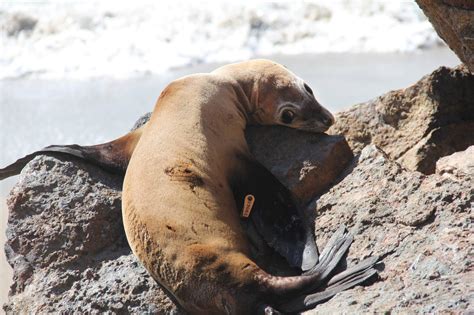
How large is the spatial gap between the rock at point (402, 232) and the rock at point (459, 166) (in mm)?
69

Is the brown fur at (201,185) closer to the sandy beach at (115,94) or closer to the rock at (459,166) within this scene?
the rock at (459,166)

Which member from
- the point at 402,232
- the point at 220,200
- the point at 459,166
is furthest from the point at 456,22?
the point at 220,200

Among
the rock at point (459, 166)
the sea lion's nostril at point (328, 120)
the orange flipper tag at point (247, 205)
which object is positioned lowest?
the orange flipper tag at point (247, 205)

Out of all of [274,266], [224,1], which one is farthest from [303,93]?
[224,1]

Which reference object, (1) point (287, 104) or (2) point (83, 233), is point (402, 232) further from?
(2) point (83, 233)

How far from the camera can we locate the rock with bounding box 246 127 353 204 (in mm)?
4590

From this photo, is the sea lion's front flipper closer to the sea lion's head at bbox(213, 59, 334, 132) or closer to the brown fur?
the brown fur

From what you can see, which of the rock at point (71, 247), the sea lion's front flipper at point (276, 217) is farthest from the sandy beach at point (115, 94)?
the sea lion's front flipper at point (276, 217)

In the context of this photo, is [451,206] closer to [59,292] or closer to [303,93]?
[303,93]

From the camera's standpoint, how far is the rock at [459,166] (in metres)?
4.08

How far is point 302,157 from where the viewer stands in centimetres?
471

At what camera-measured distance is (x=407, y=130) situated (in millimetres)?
5309

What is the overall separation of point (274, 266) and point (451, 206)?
2.88 ft

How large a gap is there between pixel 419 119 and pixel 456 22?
908 millimetres
